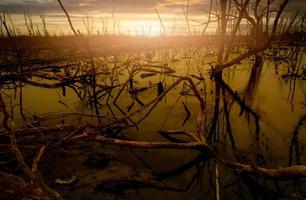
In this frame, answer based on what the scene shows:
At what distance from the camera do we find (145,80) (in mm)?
7281

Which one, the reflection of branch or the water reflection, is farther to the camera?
the reflection of branch

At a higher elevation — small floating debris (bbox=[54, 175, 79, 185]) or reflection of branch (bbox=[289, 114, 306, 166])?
reflection of branch (bbox=[289, 114, 306, 166])

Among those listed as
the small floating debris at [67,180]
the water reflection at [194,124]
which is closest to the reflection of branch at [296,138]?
the water reflection at [194,124]

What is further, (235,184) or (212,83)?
(212,83)

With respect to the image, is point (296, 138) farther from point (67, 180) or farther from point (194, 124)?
point (67, 180)

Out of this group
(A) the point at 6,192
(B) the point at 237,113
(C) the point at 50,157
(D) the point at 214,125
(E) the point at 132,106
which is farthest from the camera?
(E) the point at 132,106

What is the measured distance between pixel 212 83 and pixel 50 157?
460 cm

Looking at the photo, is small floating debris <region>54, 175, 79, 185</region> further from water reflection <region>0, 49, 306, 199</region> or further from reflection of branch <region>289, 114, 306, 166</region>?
reflection of branch <region>289, 114, 306, 166</region>

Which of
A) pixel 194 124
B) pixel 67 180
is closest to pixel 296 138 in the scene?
pixel 194 124

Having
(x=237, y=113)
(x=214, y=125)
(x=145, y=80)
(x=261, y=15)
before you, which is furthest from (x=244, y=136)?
(x=261, y=15)

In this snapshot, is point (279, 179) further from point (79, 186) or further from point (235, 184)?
point (79, 186)

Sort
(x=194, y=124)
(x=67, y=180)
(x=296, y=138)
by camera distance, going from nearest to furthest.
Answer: (x=67, y=180)
(x=296, y=138)
(x=194, y=124)

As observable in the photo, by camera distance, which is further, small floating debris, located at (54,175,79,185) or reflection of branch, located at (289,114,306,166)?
reflection of branch, located at (289,114,306,166)

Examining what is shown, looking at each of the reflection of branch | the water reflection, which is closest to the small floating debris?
the water reflection
